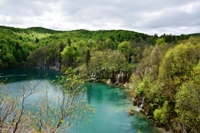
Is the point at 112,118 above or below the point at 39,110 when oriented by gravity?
below

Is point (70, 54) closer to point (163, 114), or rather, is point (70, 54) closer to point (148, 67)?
point (148, 67)

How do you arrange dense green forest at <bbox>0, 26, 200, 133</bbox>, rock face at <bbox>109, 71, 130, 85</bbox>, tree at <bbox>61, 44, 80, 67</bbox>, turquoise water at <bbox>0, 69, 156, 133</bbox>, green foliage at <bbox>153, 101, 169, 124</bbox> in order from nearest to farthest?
dense green forest at <bbox>0, 26, 200, 133</bbox> < turquoise water at <bbox>0, 69, 156, 133</bbox> < green foliage at <bbox>153, 101, 169, 124</bbox> < rock face at <bbox>109, 71, 130, 85</bbox> < tree at <bbox>61, 44, 80, 67</bbox>

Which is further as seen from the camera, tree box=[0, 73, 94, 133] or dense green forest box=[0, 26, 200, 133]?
dense green forest box=[0, 26, 200, 133]

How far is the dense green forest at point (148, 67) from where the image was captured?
2631cm

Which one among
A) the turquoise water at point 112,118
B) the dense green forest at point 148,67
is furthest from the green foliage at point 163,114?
the turquoise water at point 112,118

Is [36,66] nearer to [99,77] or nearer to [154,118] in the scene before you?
[99,77]

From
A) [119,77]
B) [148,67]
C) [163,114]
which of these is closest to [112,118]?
[163,114]

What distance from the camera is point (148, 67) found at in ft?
167

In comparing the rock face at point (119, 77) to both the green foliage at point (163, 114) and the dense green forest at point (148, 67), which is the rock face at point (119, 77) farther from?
the green foliage at point (163, 114)

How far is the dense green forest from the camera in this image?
26.3 meters

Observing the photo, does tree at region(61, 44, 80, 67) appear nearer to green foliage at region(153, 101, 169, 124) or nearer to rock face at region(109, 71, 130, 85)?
rock face at region(109, 71, 130, 85)

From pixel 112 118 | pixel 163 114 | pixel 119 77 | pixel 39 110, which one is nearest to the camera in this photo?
pixel 39 110

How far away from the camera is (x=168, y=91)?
110 feet

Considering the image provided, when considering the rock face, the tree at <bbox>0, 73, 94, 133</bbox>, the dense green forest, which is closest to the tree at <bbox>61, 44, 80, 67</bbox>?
Result: the dense green forest
